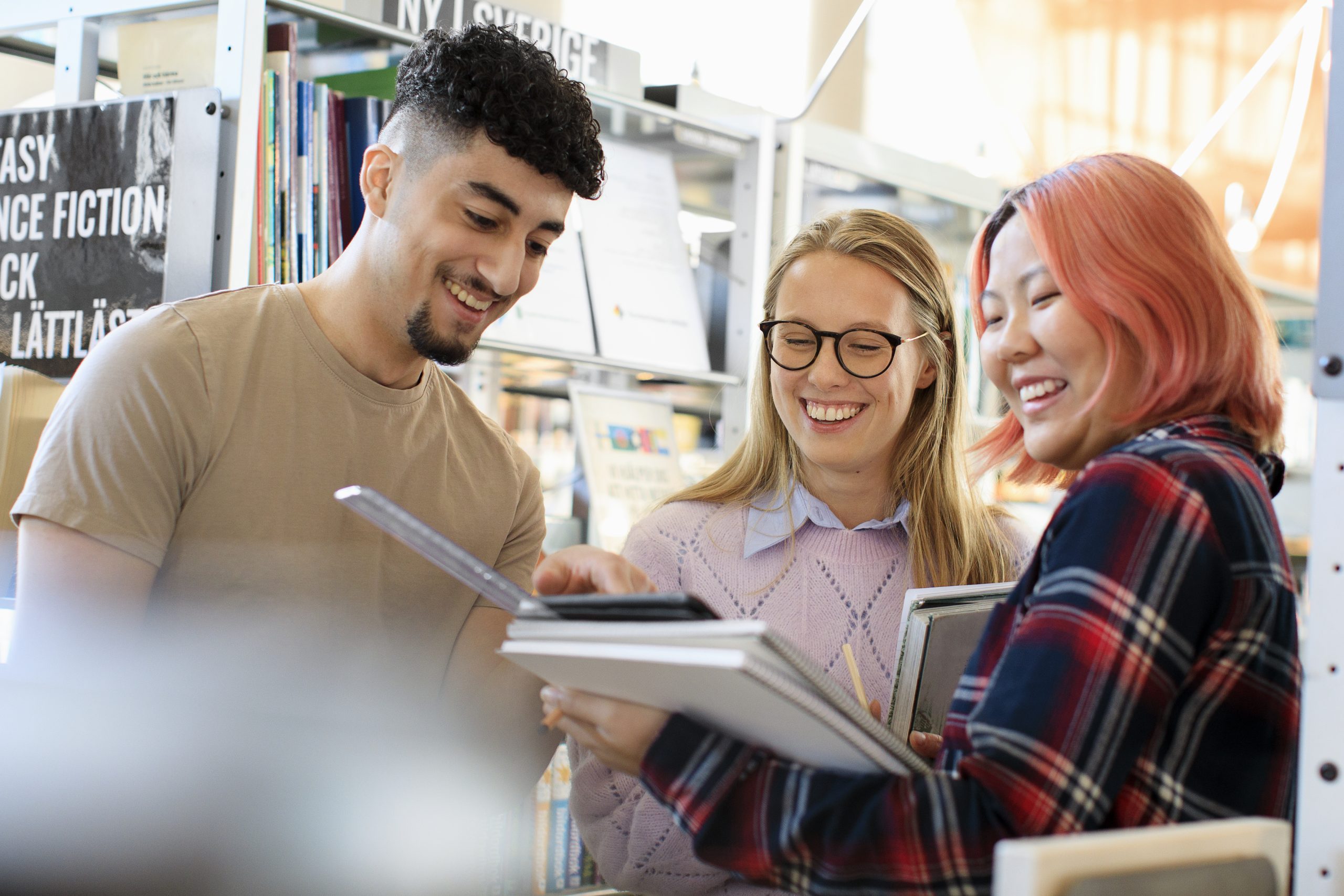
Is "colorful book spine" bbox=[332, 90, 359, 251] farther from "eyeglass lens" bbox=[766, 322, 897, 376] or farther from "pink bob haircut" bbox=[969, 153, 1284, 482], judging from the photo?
"pink bob haircut" bbox=[969, 153, 1284, 482]

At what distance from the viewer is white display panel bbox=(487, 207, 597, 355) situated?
2.29 metres

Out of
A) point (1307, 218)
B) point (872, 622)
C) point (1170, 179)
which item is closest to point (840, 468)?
point (872, 622)

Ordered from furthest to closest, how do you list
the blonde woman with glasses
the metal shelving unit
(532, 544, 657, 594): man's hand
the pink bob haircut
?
the metal shelving unit → the blonde woman with glasses → (532, 544, 657, 594): man's hand → the pink bob haircut

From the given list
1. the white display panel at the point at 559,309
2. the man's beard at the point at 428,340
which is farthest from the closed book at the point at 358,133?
the man's beard at the point at 428,340

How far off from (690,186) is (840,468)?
1.30 metres

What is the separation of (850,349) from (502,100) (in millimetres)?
591

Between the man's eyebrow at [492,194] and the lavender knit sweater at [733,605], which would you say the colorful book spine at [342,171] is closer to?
the man's eyebrow at [492,194]

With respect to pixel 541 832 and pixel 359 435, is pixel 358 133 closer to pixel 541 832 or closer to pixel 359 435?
pixel 359 435

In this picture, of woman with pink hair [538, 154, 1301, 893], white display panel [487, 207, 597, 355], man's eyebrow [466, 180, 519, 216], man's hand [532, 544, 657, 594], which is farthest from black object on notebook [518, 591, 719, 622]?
white display panel [487, 207, 597, 355]

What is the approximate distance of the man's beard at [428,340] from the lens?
5.09 feet

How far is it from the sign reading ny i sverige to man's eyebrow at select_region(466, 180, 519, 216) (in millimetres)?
594

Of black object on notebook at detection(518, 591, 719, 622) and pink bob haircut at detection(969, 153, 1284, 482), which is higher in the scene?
pink bob haircut at detection(969, 153, 1284, 482)

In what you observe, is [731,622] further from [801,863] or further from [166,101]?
[166,101]

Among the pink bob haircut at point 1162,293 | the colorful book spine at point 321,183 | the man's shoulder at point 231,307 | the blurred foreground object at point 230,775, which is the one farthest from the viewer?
the colorful book spine at point 321,183
